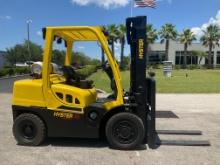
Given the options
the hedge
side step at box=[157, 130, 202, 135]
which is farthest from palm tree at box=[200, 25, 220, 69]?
side step at box=[157, 130, 202, 135]

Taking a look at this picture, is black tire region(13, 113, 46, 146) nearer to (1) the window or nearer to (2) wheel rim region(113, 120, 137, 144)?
(2) wheel rim region(113, 120, 137, 144)

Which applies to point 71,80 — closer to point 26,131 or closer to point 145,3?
point 26,131

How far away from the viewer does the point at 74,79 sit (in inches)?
325

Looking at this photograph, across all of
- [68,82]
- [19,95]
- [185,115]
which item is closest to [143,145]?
[68,82]

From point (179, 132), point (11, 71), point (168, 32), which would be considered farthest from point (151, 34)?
point (179, 132)

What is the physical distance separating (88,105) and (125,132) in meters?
0.90

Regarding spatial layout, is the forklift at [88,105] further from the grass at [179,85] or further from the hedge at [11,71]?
the hedge at [11,71]

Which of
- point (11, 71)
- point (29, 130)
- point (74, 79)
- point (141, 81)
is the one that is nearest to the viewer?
point (141, 81)

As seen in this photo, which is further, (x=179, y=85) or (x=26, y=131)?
(x=179, y=85)

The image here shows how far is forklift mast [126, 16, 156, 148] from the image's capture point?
25.9 ft

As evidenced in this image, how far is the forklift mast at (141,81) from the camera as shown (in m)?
7.89

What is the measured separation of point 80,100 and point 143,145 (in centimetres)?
156

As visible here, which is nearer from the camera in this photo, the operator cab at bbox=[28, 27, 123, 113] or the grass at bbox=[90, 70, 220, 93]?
the operator cab at bbox=[28, 27, 123, 113]

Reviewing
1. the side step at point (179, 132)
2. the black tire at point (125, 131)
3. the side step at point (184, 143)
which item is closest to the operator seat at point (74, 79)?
the black tire at point (125, 131)
